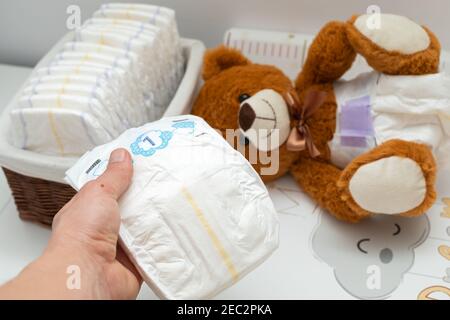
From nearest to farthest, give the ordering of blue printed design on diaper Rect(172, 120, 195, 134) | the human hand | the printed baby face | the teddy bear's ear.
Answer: the human hand
blue printed design on diaper Rect(172, 120, 195, 134)
the printed baby face
the teddy bear's ear

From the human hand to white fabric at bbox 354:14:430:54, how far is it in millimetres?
373

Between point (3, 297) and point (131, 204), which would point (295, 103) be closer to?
point (131, 204)

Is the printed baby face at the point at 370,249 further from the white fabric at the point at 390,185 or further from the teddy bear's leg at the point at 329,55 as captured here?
the teddy bear's leg at the point at 329,55

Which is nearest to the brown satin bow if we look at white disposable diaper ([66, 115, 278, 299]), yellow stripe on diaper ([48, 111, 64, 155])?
white disposable diaper ([66, 115, 278, 299])

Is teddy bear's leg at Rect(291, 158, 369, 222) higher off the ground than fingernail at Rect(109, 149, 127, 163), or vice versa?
fingernail at Rect(109, 149, 127, 163)

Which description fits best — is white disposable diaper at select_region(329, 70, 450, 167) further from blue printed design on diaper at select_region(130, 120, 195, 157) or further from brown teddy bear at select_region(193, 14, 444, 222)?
blue printed design on diaper at select_region(130, 120, 195, 157)

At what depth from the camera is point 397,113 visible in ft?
2.27

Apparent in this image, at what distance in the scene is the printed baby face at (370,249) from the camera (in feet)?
2.20

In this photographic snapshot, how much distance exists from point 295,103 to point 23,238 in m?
0.44

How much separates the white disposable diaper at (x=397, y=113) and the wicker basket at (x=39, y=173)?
0.24m

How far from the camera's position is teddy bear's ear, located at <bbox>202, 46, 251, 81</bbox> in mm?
801

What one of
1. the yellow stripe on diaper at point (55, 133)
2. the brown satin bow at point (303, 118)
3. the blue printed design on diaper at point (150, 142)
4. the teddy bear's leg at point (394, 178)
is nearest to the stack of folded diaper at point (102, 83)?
the yellow stripe on diaper at point (55, 133)

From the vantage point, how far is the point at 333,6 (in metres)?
0.89
